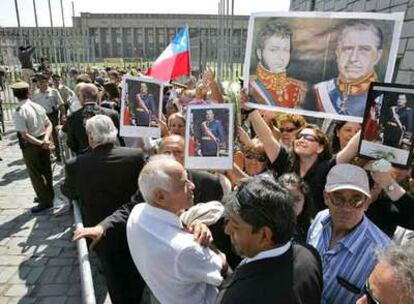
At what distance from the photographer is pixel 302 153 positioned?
131 inches

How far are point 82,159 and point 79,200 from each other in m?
0.52

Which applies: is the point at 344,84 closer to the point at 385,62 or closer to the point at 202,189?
the point at 385,62

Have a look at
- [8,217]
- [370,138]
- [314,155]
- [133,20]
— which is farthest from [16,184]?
[133,20]

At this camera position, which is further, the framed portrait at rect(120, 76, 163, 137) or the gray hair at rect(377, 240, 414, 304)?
the framed portrait at rect(120, 76, 163, 137)

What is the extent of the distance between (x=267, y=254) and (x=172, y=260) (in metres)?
0.56

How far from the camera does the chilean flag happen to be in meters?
5.43

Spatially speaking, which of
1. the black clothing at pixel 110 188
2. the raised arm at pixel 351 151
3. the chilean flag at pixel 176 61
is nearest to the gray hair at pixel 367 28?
the raised arm at pixel 351 151

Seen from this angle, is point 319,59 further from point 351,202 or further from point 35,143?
point 35,143

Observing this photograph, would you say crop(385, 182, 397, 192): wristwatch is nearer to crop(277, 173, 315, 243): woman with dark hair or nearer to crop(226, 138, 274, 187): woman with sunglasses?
crop(277, 173, 315, 243): woman with dark hair

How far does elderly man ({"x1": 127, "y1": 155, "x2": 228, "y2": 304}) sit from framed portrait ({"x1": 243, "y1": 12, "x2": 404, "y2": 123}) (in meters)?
1.24

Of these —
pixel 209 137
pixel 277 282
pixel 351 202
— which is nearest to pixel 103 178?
pixel 209 137

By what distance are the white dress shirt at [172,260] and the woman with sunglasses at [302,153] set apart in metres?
1.32

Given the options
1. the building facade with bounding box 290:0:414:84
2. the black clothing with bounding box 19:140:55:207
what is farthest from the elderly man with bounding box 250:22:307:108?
the black clothing with bounding box 19:140:55:207

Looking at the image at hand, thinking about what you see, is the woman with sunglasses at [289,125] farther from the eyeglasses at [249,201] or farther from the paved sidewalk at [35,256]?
the paved sidewalk at [35,256]
